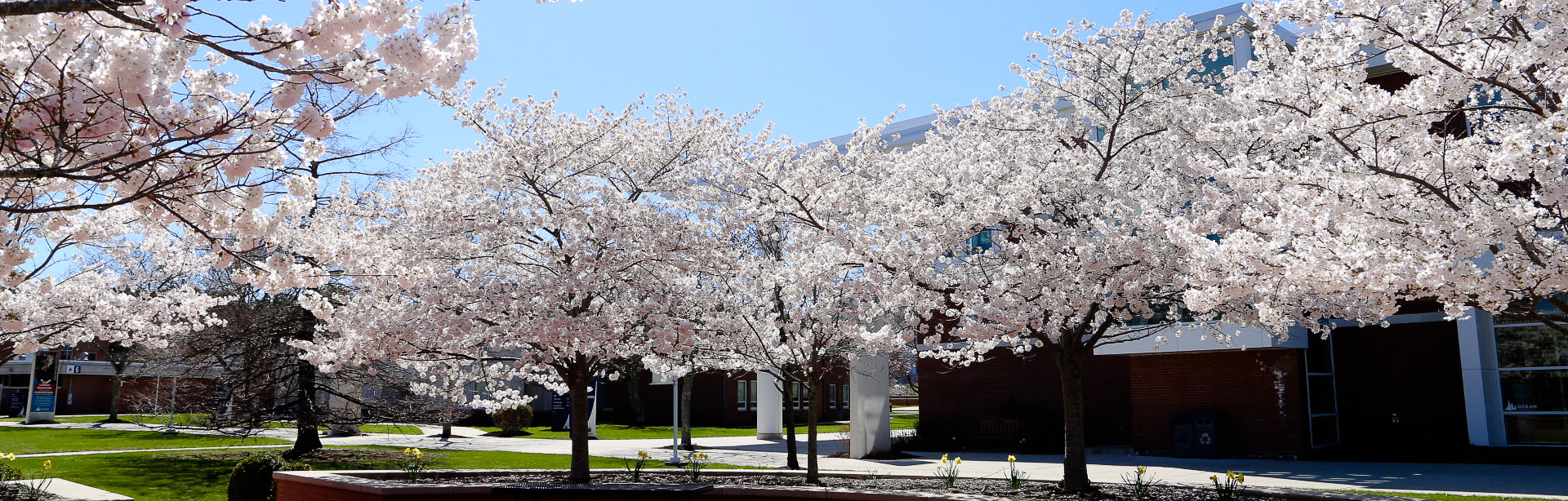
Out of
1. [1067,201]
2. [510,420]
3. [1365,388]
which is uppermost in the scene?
[1067,201]

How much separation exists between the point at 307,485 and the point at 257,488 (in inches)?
65.8

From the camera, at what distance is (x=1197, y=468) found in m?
17.8

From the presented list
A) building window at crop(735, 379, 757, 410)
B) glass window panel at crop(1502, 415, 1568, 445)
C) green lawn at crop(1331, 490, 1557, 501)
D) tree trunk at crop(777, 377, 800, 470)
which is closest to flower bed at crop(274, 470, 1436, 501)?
green lawn at crop(1331, 490, 1557, 501)

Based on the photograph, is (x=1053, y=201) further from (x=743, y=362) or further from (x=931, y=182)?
(x=743, y=362)

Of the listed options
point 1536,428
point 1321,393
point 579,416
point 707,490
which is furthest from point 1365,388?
point 707,490

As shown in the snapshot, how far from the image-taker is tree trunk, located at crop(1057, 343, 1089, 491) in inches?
453

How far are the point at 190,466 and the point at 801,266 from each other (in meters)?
14.9

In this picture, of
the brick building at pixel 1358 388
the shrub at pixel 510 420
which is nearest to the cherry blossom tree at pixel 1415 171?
the brick building at pixel 1358 388

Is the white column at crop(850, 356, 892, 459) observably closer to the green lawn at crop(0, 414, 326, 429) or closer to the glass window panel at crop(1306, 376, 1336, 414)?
the glass window panel at crop(1306, 376, 1336, 414)

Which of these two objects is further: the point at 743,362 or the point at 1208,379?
the point at 1208,379

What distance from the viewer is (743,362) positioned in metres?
14.5

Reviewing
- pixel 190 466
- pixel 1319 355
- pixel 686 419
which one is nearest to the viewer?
pixel 190 466

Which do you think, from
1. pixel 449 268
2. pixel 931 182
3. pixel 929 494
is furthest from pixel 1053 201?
pixel 449 268

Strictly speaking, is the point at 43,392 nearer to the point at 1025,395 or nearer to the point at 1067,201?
the point at 1025,395
